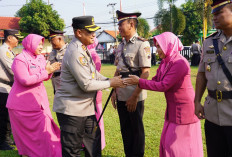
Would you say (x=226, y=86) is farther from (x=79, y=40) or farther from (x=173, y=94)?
(x=79, y=40)

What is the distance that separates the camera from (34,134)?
3.98m

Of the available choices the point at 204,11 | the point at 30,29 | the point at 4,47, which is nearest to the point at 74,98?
the point at 4,47

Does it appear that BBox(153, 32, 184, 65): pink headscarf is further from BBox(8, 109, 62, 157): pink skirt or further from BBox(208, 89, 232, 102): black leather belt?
BBox(8, 109, 62, 157): pink skirt

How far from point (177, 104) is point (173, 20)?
2626cm

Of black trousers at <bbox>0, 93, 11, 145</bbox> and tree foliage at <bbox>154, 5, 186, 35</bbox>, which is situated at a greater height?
tree foliage at <bbox>154, 5, 186, 35</bbox>

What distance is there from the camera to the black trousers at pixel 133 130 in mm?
3703

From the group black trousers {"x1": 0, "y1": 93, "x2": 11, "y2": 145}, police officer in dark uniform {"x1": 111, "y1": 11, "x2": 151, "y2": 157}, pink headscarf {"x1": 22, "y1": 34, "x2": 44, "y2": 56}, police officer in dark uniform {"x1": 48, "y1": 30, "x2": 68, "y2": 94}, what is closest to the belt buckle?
police officer in dark uniform {"x1": 111, "y1": 11, "x2": 151, "y2": 157}

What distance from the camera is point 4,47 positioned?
4.64 meters

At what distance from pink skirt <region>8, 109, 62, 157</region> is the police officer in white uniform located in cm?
113

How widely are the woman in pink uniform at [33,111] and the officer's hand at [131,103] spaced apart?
4.26ft

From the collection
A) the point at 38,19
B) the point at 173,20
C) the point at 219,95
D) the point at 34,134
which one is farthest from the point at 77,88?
the point at 38,19

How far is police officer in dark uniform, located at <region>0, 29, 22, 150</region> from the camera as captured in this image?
450cm

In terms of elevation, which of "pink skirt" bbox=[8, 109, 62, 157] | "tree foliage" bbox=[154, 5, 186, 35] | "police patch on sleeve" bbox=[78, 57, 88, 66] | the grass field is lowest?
the grass field

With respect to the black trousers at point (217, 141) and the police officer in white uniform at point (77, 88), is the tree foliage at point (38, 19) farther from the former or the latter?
the black trousers at point (217, 141)
